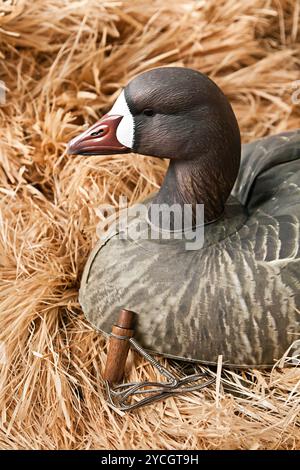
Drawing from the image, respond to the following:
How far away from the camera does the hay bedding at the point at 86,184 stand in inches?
38.9

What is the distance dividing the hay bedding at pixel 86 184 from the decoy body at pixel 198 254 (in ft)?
0.26

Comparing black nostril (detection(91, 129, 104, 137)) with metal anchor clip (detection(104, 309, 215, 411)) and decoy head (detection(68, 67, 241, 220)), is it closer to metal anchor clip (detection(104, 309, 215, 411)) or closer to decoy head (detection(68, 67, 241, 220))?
decoy head (detection(68, 67, 241, 220))

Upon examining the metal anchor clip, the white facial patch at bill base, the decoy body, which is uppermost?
the white facial patch at bill base

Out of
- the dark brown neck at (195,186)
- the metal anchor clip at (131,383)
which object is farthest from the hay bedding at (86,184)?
the dark brown neck at (195,186)

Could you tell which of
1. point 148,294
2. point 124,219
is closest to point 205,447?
point 148,294

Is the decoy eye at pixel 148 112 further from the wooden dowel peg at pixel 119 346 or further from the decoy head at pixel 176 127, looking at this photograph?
the wooden dowel peg at pixel 119 346

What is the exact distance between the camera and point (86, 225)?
126cm

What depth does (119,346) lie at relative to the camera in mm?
1003

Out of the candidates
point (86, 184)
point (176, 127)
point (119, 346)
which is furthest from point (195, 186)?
point (86, 184)

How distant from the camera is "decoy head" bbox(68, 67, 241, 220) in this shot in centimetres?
96

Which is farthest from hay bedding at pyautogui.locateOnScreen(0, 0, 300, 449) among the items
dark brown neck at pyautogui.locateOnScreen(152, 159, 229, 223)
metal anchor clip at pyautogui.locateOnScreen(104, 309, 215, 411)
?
dark brown neck at pyautogui.locateOnScreen(152, 159, 229, 223)
